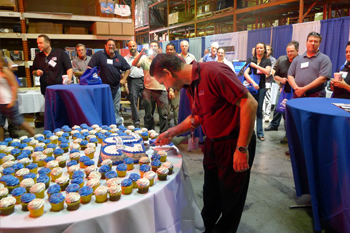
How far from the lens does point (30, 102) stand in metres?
5.09

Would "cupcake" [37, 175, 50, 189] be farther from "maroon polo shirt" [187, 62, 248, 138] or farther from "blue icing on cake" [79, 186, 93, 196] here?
"maroon polo shirt" [187, 62, 248, 138]

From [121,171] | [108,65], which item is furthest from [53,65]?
[121,171]

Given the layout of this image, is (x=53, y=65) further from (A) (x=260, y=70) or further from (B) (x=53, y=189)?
(B) (x=53, y=189)

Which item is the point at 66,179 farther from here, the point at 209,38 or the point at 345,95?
the point at 209,38

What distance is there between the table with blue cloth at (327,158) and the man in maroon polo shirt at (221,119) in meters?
0.67

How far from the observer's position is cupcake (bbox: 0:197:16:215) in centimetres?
96

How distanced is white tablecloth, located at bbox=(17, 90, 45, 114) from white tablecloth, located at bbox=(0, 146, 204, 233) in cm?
465

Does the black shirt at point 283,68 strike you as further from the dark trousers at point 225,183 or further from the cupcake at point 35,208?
the cupcake at point 35,208

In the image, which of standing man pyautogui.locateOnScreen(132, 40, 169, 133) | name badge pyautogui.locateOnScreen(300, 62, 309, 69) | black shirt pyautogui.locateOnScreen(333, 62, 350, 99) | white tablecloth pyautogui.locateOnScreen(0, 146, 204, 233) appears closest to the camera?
white tablecloth pyautogui.locateOnScreen(0, 146, 204, 233)

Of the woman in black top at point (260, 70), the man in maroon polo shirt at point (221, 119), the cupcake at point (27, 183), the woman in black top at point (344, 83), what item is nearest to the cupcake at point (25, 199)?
the cupcake at point (27, 183)

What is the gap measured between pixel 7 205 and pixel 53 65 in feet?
12.4

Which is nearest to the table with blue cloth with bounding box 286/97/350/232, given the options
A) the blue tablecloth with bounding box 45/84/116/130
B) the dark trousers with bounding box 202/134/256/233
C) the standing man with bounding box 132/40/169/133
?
the dark trousers with bounding box 202/134/256/233

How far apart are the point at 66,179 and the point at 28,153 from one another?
1.69ft

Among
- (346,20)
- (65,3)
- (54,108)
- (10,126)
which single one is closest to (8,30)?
(65,3)
